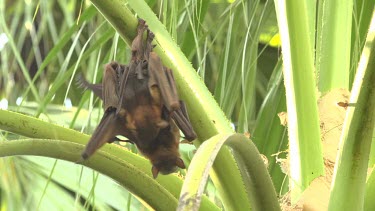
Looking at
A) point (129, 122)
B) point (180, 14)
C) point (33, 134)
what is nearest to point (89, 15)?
point (180, 14)

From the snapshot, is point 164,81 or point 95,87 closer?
point 164,81

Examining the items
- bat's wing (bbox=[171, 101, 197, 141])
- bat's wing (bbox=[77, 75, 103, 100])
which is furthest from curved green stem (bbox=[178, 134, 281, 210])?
bat's wing (bbox=[77, 75, 103, 100])

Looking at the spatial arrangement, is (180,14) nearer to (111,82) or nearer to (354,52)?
(354,52)

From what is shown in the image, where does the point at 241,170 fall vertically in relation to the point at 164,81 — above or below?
below

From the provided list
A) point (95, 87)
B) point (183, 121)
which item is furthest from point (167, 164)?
point (95, 87)

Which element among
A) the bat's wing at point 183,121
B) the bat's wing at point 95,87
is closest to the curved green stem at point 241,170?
the bat's wing at point 183,121

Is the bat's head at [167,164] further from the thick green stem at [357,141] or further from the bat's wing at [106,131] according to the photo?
the thick green stem at [357,141]

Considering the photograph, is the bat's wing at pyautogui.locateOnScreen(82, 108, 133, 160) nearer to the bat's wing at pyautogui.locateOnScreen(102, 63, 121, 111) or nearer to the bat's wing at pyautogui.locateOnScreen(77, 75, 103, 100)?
the bat's wing at pyautogui.locateOnScreen(102, 63, 121, 111)

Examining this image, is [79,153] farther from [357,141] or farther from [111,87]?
[357,141]
